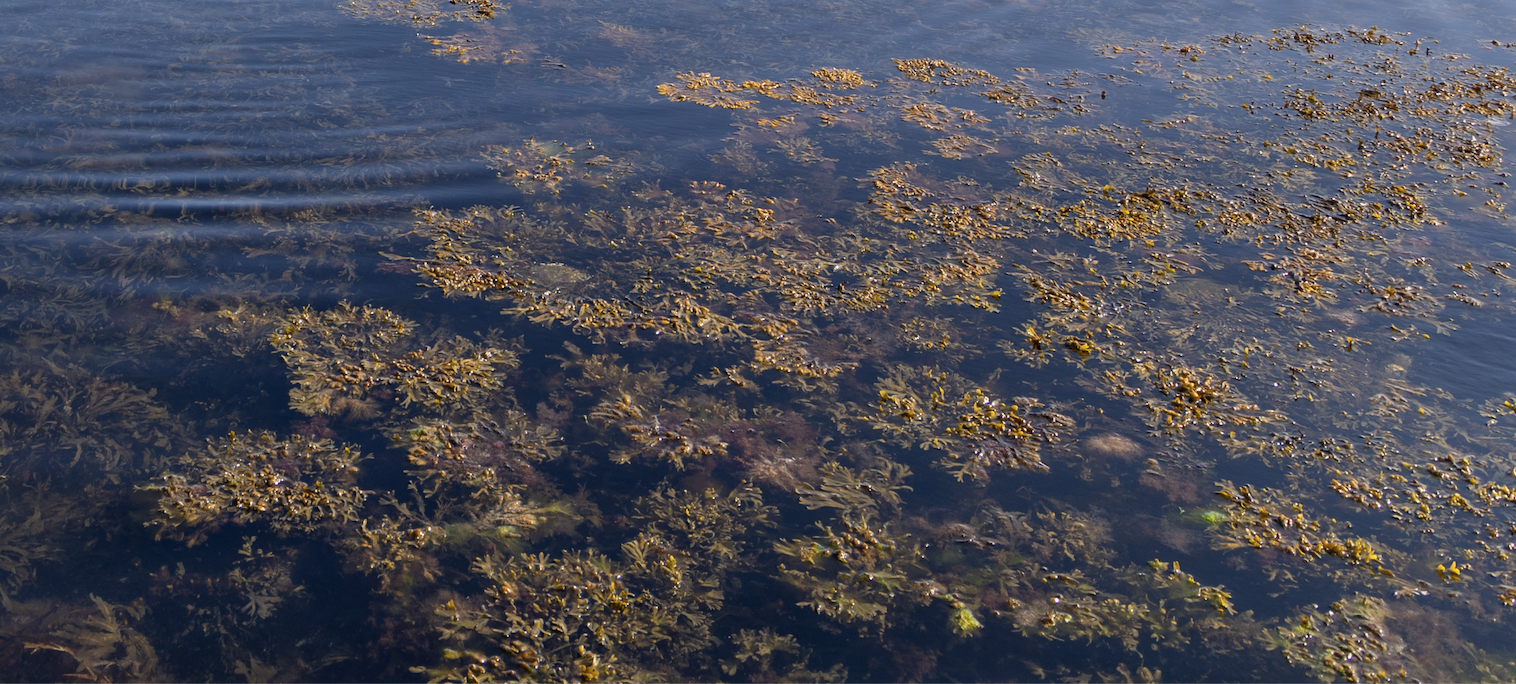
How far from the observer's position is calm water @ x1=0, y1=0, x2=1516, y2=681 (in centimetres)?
411

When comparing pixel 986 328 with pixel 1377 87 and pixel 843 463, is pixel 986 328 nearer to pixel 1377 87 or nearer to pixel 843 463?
pixel 843 463

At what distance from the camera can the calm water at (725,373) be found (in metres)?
4.11

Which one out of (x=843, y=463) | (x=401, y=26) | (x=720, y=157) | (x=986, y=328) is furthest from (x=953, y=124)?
(x=401, y=26)

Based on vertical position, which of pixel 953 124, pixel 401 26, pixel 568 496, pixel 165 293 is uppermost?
pixel 401 26

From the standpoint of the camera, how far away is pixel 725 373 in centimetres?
559

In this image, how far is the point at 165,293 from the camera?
5.84 metres

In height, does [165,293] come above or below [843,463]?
above

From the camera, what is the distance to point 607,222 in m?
7.05

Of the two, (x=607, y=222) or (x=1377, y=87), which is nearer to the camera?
(x=607, y=222)

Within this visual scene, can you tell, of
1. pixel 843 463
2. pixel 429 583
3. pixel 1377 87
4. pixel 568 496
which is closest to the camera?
pixel 429 583

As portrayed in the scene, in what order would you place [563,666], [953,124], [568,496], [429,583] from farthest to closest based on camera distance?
[953,124]
[568,496]
[429,583]
[563,666]

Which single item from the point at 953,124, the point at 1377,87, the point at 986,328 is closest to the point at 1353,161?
the point at 1377,87

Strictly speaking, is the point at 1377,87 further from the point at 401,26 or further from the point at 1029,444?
the point at 401,26

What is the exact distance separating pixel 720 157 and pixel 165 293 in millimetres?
4800
